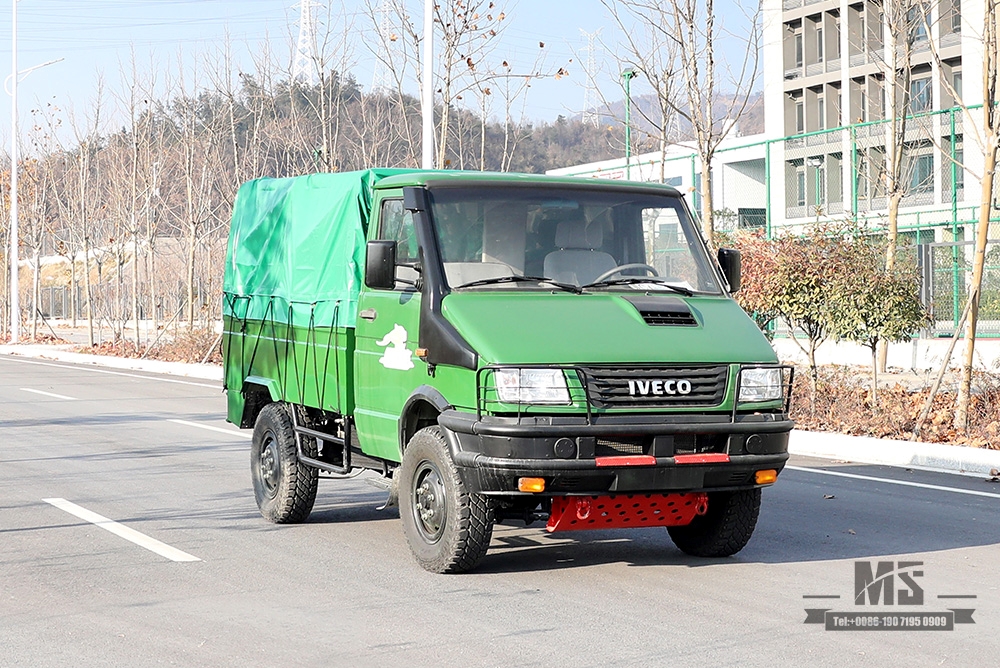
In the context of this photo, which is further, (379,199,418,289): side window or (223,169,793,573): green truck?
(379,199,418,289): side window

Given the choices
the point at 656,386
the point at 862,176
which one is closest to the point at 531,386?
the point at 656,386

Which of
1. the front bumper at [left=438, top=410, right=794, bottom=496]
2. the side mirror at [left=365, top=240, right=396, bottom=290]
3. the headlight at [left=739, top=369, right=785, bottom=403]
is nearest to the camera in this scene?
the front bumper at [left=438, top=410, right=794, bottom=496]

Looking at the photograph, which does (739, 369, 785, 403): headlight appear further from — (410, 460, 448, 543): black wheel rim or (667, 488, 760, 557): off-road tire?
(410, 460, 448, 543): black wheel rim

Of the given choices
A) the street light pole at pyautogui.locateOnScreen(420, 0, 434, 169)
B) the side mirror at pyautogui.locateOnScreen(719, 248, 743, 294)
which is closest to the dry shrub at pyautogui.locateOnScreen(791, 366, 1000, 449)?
the side mirror at pyautogui.locateOnScreen(719, 248, 743, 294)

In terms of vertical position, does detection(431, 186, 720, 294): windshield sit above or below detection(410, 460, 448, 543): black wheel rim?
above

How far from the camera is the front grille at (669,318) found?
24.2 feet

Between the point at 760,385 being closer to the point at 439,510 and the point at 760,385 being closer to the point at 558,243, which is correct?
the point at 558,243

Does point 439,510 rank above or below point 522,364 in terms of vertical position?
below

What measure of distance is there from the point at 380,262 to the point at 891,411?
357 inches

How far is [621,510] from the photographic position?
7.28 meters

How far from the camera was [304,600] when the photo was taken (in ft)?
22.6

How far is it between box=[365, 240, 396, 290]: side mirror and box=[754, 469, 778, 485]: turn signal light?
8.01ft

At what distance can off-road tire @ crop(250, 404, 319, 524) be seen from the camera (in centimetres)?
922

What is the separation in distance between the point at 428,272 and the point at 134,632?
262 centimetres
